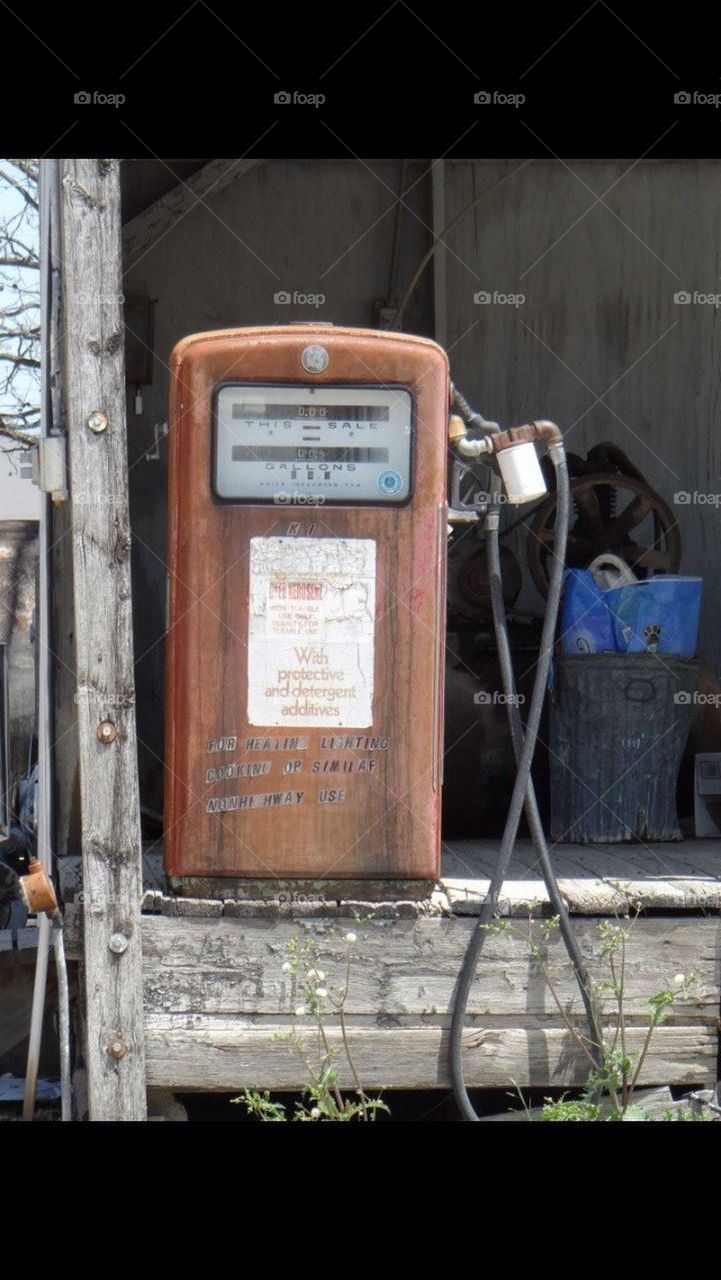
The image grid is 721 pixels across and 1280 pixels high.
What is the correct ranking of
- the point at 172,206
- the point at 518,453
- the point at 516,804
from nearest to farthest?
1. the point at 516,804
2. the point at 518,453
3. the point at 172,206

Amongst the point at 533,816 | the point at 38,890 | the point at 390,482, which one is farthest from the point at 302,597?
the point at 38,890

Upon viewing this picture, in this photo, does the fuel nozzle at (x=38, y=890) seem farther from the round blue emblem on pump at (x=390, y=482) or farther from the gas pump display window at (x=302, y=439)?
the round blue emblem on pump at (x=390, y=482)

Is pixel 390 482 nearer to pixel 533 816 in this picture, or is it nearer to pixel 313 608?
pixel 313 608

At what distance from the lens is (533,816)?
11.5 ft

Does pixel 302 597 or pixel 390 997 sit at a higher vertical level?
pixel 302 597

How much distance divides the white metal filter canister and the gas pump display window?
258mm

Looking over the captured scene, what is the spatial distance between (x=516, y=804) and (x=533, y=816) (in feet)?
0.18

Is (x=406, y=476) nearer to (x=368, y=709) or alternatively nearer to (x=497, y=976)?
(x=368, y=709)

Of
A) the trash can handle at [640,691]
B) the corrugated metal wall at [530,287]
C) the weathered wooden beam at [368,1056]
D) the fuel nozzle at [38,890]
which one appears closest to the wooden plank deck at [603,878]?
the weathered wooden beam at [368,1056]

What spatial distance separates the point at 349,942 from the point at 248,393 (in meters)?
1.34

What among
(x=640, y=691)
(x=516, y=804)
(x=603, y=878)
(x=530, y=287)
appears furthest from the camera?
(x=530, y=287)

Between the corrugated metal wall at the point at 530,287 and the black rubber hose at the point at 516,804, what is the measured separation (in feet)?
8.43

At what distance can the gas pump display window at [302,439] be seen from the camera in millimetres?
3498
